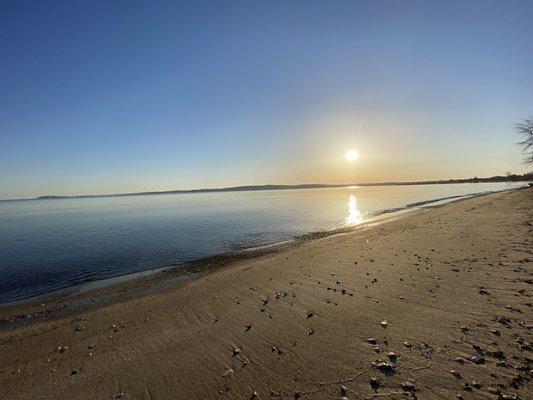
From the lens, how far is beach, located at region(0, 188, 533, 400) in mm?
5219

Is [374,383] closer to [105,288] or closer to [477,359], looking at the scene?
[477,359]

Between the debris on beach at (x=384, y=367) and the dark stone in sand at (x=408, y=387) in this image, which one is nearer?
the dark stone in sand at (x=408, y=387)

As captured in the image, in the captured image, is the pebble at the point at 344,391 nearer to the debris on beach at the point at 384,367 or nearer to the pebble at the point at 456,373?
the debris on beach at the point at 384,367

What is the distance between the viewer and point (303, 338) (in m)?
6.91

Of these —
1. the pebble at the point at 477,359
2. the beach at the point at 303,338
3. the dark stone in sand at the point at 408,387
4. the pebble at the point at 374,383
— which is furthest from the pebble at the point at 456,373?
the pebble at the point at 374,383

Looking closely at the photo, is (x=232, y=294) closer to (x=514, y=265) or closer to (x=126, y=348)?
(x=126, y=348)

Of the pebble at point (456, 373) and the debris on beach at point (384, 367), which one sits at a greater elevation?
the pebble at point (456, 373)

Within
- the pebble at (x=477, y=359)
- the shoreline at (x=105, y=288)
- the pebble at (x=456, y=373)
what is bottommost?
the shoreline at (x=105, y=288)

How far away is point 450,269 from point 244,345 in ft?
28.0

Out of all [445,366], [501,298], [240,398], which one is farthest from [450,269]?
[240,398]

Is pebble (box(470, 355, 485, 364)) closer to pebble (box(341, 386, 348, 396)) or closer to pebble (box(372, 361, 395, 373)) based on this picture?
pebble (box(372, 361, 395, 373))

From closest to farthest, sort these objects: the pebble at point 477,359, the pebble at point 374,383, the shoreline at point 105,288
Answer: the pebble at point 374,383
the pebble at point 477,359
the shoreline at point 105,288

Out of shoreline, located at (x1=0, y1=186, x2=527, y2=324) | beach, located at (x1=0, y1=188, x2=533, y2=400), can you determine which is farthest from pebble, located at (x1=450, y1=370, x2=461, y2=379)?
shoreline, located at (x1=0, y1=186, x2=527, y2=324)

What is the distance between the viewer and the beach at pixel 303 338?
5.22 metres
